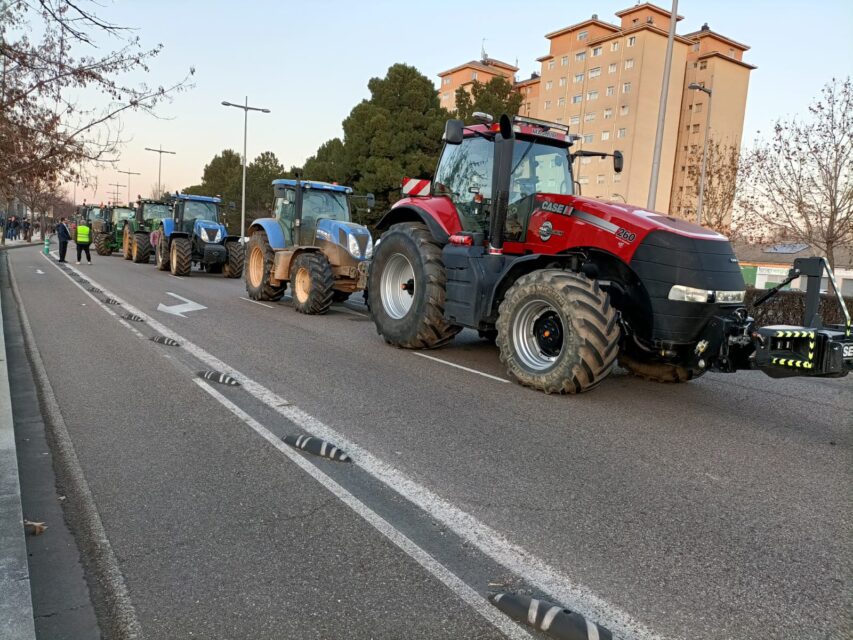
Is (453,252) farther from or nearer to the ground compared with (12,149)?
nearer to the ground

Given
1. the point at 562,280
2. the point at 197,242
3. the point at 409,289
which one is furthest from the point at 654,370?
the point at 197,242

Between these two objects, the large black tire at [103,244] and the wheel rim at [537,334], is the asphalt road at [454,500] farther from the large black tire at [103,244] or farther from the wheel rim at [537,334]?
the large black tire at [103,244]

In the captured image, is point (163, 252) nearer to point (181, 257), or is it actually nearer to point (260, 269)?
point (181, 257)

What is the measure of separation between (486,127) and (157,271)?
16.1 meters

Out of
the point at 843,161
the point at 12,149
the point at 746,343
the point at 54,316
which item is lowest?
the point at 54,316

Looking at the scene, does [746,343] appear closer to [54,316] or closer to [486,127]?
[486,127]

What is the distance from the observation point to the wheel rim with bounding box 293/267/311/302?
12211 mm

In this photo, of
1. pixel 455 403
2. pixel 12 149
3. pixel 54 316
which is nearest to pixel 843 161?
pixel 455 403

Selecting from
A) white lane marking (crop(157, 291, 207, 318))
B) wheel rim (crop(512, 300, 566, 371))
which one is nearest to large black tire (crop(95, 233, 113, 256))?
white lane marking (crop(157, 291, 207, 318))

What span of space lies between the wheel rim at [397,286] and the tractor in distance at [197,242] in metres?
12.2

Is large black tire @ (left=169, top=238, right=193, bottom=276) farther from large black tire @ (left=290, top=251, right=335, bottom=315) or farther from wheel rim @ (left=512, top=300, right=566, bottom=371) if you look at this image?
wheel rim @ (left=512, top=300, right=566, bottom=371)

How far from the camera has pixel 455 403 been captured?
19.6ft

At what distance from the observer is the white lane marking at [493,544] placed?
8.79ft

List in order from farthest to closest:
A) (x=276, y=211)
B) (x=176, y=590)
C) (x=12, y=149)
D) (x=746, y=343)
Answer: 1. (x=276, y=211)
2. (x=12, y=149)
3. (x=746, y=343)
4. (x=176, y=590)
